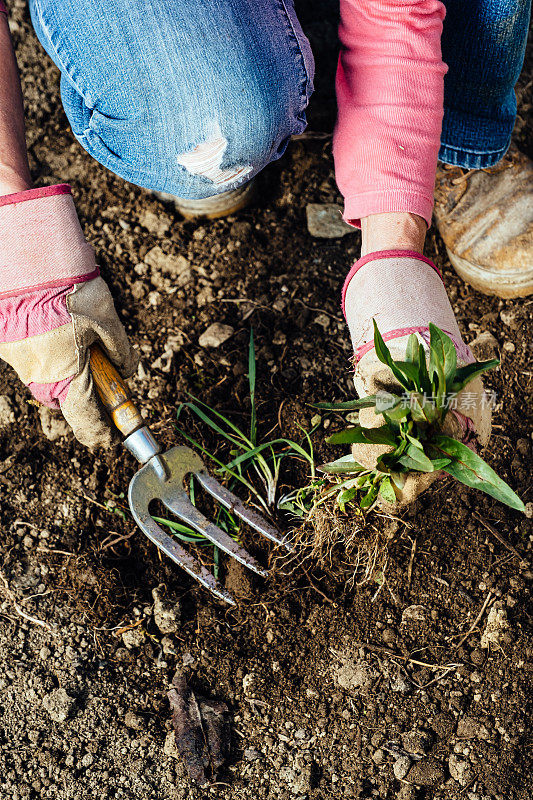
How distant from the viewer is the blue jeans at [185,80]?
1.36 metres

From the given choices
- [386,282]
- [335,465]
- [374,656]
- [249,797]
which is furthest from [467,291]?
[249,797]

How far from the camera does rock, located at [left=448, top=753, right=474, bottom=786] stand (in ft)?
4.62

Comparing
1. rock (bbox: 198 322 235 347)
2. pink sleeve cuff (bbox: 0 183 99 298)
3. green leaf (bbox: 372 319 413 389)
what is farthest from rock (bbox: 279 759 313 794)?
pink sleeve cuff (bbox: 0 183 99 298)

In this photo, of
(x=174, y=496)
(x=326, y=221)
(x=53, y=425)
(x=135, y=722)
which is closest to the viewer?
(x=135, y=722)

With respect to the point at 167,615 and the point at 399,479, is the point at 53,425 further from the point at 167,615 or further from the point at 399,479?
the point at 399,479

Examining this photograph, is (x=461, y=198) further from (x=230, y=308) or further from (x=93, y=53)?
(x=93, y=53)

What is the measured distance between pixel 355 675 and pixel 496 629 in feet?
1.09

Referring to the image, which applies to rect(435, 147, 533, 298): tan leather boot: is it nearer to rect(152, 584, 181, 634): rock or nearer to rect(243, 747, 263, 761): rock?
rect(152, 584, 181, 634): rock

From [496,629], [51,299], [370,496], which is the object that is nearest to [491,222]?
[370,496]

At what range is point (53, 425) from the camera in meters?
1.75

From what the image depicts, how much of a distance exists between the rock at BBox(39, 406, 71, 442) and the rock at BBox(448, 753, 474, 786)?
118 centimetres

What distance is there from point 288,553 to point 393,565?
0.81 feet

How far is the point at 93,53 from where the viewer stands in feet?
4.51

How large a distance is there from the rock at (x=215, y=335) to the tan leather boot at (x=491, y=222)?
67 centimetres
